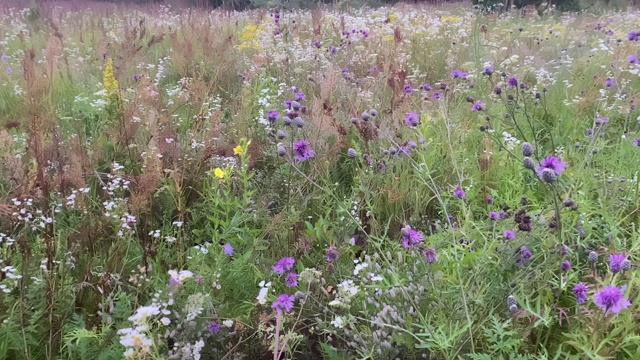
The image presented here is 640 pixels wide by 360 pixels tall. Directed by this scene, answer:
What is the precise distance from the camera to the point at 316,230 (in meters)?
1.81

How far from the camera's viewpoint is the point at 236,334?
4.65ft

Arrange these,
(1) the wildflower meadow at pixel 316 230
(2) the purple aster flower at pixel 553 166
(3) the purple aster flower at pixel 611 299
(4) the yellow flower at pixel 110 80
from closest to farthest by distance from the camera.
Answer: (3) the purple aster flower at pixel 611 299
(2) the purple aster flower at pixel 553 166
(1) the wildflower meadow at pixel 316 230
(4) the yellow flower at pixel 110 80

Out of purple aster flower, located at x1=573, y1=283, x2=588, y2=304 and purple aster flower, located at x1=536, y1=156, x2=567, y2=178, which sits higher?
purple aster flower, located at x1=536, y1=156, x2=567, y2=178

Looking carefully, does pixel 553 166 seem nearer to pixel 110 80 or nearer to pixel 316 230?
pixel 316 230

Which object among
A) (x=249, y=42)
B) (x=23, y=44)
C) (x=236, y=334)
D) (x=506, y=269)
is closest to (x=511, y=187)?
(x=506, y=269)

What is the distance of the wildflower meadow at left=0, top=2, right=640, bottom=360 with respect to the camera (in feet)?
4.14

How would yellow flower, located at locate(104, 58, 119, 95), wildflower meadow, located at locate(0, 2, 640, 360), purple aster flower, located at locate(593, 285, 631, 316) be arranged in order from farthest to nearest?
yellow flower, located at locate(104, 58, 119, 95) → wildflower meadow, located at locate(0, 2, 640, 360) → purple aster flower, located at locate(593, 285, 631, 316)

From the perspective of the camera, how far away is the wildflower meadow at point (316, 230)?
126 cm

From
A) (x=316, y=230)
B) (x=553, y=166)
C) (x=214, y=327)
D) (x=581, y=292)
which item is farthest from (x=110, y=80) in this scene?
(x=581, y=292)

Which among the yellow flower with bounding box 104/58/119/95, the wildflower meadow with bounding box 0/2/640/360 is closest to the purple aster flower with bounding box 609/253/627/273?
the wildflower meadow with bounding box 0/2/640/360

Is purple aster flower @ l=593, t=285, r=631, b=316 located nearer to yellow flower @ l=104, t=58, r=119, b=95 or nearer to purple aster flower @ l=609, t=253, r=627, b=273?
purple aster flower @ l=609, t=253, r=627, b=273

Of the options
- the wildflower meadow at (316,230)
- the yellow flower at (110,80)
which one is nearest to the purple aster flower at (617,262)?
the wildflower meadow at (316,230)

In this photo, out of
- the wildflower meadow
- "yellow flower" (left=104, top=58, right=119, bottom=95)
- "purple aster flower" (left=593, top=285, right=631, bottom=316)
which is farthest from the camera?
"yellow flower" (left=104, top=58, right=119, bottom=95)

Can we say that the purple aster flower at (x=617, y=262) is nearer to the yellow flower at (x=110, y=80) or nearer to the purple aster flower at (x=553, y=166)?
the purple aster flower at (x=553, y=166)
